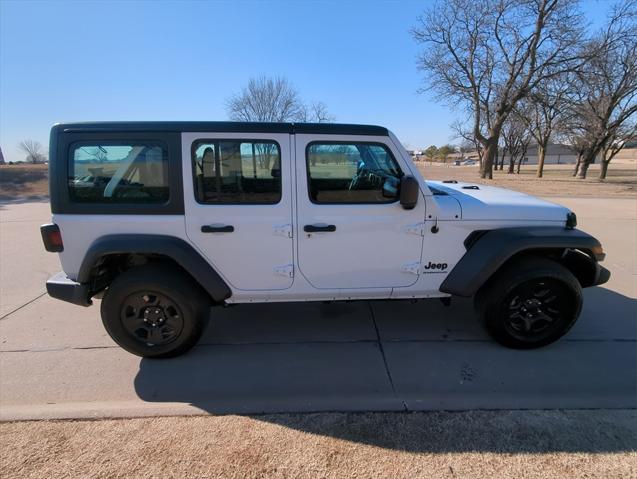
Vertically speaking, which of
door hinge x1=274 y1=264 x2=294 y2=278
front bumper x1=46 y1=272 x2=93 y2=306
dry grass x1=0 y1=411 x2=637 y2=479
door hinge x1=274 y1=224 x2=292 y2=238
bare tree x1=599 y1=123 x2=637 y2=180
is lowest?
dry grass x1=0 y1=411 x2=637 y2=479

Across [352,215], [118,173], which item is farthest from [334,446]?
[118,173]

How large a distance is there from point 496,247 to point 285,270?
67.9 inches

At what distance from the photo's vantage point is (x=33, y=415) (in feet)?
7.88

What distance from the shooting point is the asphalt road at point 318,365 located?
2502 mm

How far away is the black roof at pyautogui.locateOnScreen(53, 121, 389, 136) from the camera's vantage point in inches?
106

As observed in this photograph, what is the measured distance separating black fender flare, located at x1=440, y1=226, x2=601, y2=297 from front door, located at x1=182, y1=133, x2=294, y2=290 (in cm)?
145

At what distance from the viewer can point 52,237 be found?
2738 millimetres

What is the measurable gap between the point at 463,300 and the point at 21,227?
978 cm

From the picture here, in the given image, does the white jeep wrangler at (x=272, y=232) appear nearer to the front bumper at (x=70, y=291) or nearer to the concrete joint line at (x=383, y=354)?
the front bumper at (x=70, y=291)

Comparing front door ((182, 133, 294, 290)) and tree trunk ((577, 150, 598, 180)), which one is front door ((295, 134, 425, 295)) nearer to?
front door ((182, 133, 294, 290))

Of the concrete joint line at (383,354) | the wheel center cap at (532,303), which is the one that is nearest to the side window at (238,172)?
the concrete joint line at (383,354)

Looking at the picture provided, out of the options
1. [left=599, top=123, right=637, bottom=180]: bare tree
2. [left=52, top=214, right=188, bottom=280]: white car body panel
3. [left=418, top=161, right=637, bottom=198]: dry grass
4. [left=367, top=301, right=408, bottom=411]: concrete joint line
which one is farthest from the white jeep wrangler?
[left=599, top=123, right=637, bottom=180]: bare tree

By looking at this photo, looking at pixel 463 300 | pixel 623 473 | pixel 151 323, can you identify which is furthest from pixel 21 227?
pixel 623 473

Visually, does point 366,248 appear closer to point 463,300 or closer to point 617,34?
point 463,300
